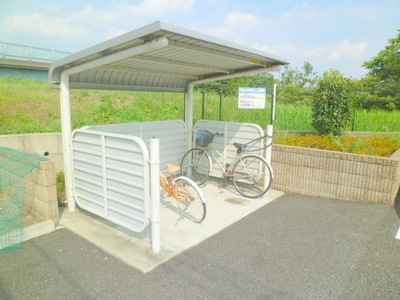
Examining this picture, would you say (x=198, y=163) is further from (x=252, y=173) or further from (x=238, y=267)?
(x=238, y=267)

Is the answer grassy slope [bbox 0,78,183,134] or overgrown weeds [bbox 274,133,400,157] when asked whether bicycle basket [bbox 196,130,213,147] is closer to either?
overgrown weeds [bbox 274,133,400,157]

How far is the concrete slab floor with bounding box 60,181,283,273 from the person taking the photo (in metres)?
3.20

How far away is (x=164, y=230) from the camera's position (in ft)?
12.5

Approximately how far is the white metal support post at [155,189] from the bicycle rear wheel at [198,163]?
246cm

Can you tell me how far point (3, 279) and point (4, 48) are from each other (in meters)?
16.9

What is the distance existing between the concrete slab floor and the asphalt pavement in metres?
0.10

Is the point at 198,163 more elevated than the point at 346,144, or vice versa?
the point at 346,144

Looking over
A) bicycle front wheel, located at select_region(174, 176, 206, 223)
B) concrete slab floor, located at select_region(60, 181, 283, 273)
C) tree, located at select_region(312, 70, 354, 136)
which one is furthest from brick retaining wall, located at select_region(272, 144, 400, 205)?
bicycle front wheel, located at select_region(174, 176, 206, 223)

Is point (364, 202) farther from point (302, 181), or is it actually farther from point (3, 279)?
point (3, 279)

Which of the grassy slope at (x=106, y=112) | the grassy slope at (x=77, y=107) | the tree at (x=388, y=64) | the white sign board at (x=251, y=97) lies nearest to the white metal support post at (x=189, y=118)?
the white sign board at (x=251, y=97)

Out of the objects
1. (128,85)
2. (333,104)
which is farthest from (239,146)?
(333,104)

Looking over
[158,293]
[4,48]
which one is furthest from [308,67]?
[158,293]

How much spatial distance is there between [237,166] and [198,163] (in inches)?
32.9

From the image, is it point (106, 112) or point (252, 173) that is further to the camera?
point (106, 112)
